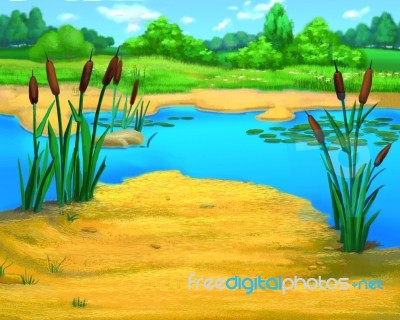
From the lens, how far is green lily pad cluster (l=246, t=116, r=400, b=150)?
31.1ft

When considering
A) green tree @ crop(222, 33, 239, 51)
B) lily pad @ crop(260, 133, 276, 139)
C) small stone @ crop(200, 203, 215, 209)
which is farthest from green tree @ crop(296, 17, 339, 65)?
small stone @ crop(200, 203, 215, 209)

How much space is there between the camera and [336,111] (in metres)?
12.8

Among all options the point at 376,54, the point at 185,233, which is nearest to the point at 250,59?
the point at 376,54

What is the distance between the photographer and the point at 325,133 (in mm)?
10180

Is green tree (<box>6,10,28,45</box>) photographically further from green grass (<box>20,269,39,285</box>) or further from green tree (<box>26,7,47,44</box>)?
green grass (<box>20,269,39,285</box>)

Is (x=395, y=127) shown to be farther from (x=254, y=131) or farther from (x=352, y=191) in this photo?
(x=352, y=191)

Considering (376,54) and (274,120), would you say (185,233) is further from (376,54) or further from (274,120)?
(376,54)

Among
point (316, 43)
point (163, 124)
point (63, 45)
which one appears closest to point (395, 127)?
point (163, 124)

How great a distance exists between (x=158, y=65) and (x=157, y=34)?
2.22 metres

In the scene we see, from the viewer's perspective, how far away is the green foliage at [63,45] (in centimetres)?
1895

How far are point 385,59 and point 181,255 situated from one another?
17408 mm

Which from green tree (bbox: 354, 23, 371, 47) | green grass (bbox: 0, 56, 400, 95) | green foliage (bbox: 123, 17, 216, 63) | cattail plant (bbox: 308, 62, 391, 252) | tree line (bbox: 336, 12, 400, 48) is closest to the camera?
cattail plant (bbox: 308, 62, 391, 252)

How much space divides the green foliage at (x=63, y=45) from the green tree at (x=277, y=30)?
4358 millimetres

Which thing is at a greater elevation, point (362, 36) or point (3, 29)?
point (3, 29)
